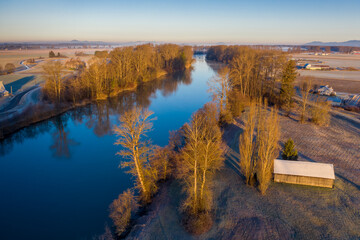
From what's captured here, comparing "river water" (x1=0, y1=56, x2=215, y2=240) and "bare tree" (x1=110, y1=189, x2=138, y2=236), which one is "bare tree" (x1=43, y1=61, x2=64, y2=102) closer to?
"river water" (x1=0, y1=56, x2=215, y2=240)

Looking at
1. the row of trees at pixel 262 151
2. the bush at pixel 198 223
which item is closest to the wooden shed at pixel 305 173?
the row of trees at pixel 262 151

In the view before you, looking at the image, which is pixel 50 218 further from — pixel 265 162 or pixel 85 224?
pixel 265 162

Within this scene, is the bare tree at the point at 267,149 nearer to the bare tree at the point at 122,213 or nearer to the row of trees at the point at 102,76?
the bare tree at the point at 122,213

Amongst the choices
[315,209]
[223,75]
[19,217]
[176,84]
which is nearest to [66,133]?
[19,217]

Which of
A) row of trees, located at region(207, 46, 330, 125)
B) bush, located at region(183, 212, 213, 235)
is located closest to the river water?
bush, located at region(183, 212, 213, 235)

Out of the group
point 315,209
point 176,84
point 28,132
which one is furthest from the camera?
point 176,84

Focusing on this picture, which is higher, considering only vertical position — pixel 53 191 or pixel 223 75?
pixel 223 75
